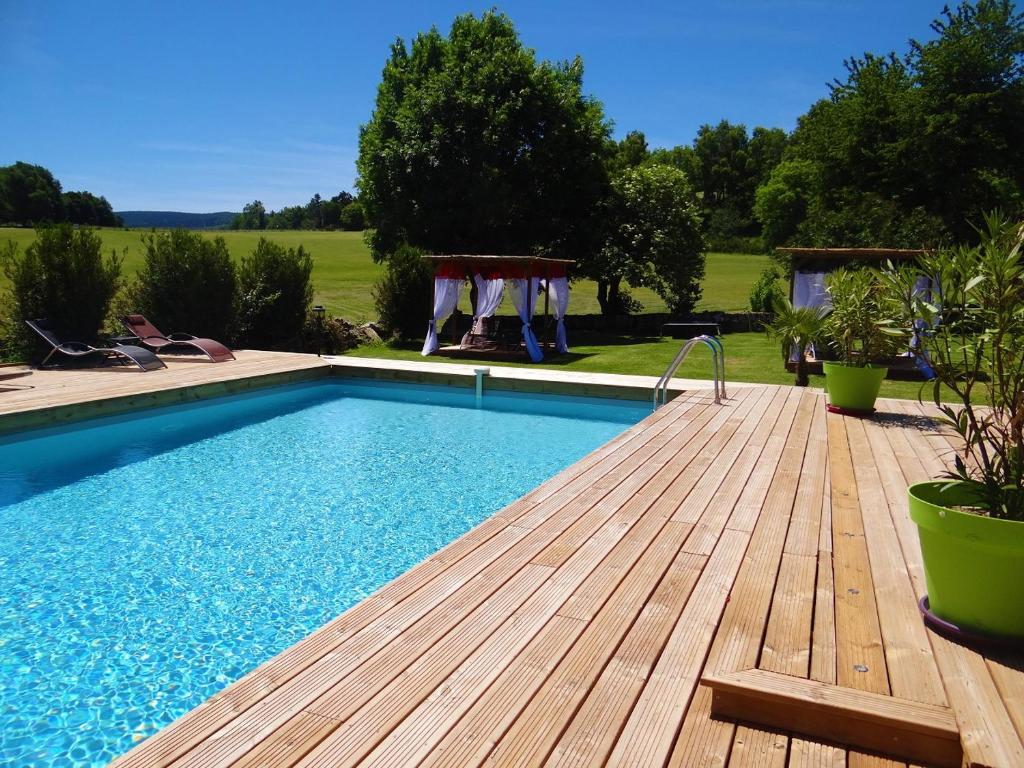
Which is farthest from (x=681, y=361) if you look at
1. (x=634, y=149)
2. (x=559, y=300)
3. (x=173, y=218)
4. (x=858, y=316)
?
(x=173, y=218)

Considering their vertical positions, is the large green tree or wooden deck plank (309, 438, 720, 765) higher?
the large green tree

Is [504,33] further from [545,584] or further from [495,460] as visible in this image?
[545,584]

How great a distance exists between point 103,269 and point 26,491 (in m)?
6.65

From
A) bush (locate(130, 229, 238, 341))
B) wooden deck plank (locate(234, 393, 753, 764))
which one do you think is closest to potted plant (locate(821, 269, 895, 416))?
wooden deck plank (locate(234, 393, 753, 764))

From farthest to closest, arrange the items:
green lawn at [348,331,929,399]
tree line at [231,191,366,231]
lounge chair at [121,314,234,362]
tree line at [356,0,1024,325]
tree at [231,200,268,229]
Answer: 1. tree at [231,200,268,229]
2. tree line at [231,191,366,231]
3. tree line at [356,0,1024,325]
4. lounge chair at [121,314,234,362]
5. green lawn at [348,331,929,399]

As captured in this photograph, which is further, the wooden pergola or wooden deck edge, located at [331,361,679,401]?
the wooden pergola

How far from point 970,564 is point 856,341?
16.7 ft

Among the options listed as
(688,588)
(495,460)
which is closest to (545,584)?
(688,588)

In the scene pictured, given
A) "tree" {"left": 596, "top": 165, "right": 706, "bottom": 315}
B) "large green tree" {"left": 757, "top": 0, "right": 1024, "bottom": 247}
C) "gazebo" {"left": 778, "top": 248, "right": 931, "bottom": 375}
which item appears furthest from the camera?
"large green tree" {"left": 757, "top": 0, "right": 1024, "bottom": 247}

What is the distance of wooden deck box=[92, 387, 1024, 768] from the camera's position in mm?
1867

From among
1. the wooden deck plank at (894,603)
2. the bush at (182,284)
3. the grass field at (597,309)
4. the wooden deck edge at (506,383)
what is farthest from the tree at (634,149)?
the wooden deck plank at (894,603)

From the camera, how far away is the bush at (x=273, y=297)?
13.9m

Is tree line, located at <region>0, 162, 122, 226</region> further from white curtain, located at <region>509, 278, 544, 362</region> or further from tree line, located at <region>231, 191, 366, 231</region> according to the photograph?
white curtain, located at <region>509, 278, 544, 362</region>

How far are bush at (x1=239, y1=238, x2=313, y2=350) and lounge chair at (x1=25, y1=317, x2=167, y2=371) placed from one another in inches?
121
